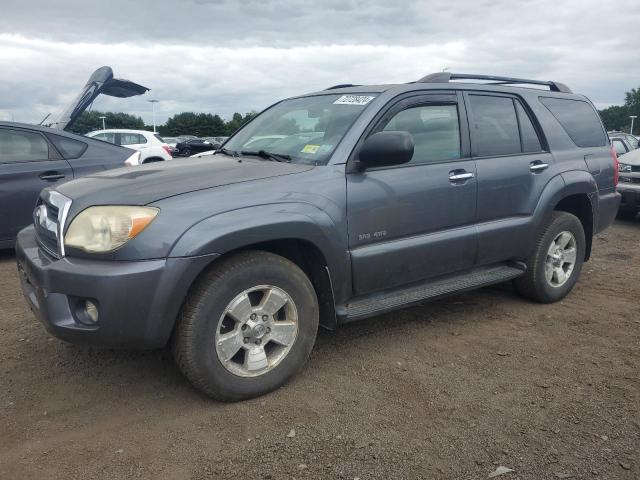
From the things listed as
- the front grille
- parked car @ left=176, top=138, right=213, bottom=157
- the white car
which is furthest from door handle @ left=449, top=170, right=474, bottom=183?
parked car @ left=176, top=138, right=213, bottom=157

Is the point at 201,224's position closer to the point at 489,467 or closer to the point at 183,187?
the point at 183,187

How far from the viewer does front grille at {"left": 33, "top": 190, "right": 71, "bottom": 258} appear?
2.76 m

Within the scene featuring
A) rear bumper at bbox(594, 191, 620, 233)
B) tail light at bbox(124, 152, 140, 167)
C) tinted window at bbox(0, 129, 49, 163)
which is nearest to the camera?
rear bumper at bbox(594, 191, 620, 233)

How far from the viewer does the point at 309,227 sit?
292 cm

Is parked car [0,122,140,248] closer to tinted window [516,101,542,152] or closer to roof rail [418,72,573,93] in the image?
roof rail [418,72,573,93]

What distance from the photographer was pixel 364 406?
284 cm

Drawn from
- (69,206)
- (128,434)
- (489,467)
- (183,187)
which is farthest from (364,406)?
(69,206)

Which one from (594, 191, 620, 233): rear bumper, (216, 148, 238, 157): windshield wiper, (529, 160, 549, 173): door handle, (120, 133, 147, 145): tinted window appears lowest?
(594, 191, 620, 233): rear bumper

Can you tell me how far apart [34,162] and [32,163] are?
0.03 m

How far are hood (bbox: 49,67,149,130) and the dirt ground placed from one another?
1174 cm

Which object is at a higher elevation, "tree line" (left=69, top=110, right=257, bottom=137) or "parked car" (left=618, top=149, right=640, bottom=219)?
"tree line" (left=69, top=110, right=257, bottom=137)

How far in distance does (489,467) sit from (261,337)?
1274 mm

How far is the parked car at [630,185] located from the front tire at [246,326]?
7.44 meters

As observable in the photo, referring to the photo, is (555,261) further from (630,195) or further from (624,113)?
(624,113)
